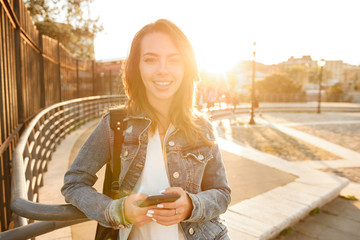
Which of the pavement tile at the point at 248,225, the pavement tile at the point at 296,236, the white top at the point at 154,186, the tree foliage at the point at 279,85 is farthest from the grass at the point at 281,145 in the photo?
the tree foliage at the point at 279,85

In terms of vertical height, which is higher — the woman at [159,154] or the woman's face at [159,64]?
the woman's face at [159,64]

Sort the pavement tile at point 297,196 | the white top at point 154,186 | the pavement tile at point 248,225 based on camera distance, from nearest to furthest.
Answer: the white top at point 154,186, the pavement tile at point 248,225, the pavement tile at point 297,196

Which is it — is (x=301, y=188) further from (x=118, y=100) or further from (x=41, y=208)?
(x=118, y=100)

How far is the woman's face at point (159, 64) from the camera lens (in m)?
1.66

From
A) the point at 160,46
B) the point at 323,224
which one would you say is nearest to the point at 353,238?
the point at 323,224

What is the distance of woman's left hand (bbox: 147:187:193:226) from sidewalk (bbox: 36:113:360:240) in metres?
2.50

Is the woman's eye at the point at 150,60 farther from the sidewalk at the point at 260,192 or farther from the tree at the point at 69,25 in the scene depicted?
the tree at the point at 69,25

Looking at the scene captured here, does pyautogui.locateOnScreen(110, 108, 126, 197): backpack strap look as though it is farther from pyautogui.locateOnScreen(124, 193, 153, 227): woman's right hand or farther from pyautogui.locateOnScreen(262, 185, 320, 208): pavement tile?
pyautogui.locateOnScreen(262, 185, 320, 208): pavement tile

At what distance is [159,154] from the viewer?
161 cm

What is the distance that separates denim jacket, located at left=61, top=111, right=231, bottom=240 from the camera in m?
1.41

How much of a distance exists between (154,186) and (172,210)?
0.27 m

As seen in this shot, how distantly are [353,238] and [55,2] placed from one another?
21679 mm

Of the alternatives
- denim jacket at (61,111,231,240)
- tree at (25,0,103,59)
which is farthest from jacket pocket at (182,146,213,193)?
tree at (25,0,103,59)

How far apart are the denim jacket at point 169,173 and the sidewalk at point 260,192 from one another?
2236 mm
